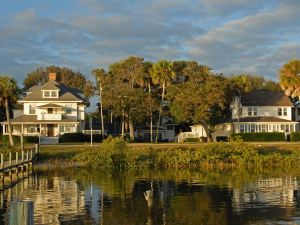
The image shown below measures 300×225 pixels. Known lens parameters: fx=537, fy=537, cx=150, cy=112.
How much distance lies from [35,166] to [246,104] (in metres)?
49.6

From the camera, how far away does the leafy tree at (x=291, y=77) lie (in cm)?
8262

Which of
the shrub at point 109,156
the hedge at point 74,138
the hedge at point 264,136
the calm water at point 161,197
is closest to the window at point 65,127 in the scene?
the hedge at point 74,138

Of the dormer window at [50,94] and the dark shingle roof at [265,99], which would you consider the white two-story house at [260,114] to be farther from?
the dormer window at [50,94]

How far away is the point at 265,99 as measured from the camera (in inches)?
3647

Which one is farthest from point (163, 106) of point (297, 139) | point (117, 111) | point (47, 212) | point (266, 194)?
point (47, 212)

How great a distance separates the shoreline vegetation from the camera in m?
50.7

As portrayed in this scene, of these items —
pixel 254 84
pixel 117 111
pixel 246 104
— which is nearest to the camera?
A: pixel 117 111

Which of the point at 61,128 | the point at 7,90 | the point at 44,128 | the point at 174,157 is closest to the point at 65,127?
the point at 61,128

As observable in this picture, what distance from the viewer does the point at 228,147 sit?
52969mm

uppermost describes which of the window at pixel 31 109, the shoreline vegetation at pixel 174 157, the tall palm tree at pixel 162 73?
the tall palm tree at pixel 162 73

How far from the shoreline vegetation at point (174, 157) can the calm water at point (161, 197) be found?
14.5 ft

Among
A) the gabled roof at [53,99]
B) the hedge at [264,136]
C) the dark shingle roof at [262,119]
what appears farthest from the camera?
the dark shingle roof at [262,119]

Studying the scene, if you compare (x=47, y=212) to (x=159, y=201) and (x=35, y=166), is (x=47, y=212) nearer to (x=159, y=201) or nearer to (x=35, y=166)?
(x=159, y=201)

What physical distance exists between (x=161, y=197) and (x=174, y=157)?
22414 mm
